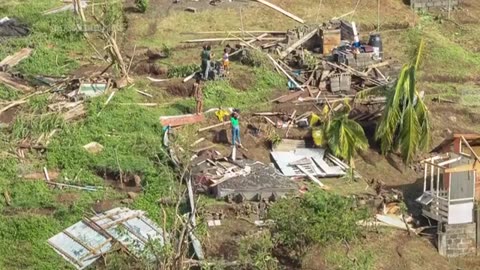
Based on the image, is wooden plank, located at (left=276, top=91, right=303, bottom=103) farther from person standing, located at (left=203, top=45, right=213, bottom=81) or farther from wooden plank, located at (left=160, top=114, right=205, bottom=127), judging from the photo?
wooden plank, located at (left=160, top=114, right=205, bottom=127)

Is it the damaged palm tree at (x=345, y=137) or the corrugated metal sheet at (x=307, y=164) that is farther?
the damaged palm tree at (x=345, y=137)

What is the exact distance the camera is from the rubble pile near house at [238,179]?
1869 cm

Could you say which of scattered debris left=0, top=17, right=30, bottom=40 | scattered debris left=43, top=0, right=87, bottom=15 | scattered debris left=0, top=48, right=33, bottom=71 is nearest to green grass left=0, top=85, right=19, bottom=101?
scattered debris left=0, top=48, right=33, bottom=71

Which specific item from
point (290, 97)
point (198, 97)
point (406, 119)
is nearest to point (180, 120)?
point (198, 97)

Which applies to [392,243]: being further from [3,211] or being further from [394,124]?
[3,211]

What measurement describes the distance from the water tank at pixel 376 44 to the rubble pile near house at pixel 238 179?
624 cm

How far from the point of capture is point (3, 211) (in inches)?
715

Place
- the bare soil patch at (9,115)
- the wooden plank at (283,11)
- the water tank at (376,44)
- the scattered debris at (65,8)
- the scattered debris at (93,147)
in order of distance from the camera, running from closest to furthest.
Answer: the scattered debris at (93,147) → the bare soil patch at (9,115) → the water tank at (376,44) → the wooden plank at (283,11) → the scattered debris at (65,8)

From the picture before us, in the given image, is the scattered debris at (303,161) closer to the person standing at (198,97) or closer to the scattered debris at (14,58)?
the person standing at (198,97)

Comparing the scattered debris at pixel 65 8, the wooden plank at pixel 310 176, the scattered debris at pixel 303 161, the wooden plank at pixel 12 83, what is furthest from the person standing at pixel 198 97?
the scattered debris at pixel 65 8

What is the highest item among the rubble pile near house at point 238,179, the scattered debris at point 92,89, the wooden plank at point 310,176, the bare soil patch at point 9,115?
the scattered debris at point 92,89

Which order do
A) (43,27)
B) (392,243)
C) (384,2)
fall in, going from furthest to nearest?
(384,2) < (43,27) < (392,243)

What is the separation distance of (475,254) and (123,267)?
267 inches

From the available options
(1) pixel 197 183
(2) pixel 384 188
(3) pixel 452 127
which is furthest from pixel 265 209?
(3) pixel 452 127
